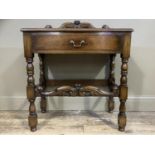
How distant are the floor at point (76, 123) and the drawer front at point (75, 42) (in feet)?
1.56

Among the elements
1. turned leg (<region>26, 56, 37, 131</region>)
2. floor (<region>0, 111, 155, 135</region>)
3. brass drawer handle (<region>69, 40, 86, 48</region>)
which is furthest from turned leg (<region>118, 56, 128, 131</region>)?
turned leg (<region>26, 56, 37, 131</region>)

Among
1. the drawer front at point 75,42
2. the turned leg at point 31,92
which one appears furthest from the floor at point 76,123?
the drawer front at point 75,42

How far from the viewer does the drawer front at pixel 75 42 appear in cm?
118

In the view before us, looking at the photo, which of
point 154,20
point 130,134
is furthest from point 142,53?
point 130,134

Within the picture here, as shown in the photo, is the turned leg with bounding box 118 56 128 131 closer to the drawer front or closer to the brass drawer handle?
the drawer front

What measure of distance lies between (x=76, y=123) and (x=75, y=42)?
0.54 metres

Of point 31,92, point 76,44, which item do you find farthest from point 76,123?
point 76,44

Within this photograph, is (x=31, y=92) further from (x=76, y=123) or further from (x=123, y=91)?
(x=123, y=91)

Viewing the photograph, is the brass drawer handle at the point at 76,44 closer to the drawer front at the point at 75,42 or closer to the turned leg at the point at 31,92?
the drawer front at the point at 75,42

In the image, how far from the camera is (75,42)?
3.90 ft

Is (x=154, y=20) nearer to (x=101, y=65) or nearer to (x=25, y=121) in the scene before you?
(x=101, y=65)

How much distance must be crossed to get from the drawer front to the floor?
A: 475mm
